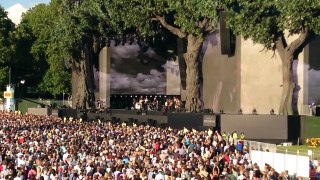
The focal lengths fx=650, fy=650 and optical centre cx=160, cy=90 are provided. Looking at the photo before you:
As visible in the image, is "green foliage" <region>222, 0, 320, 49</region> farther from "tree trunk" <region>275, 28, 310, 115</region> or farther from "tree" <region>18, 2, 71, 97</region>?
"tree" <region>18, 2, 71, 97</region>

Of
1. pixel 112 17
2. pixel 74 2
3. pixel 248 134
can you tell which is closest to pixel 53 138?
pixel 248 134

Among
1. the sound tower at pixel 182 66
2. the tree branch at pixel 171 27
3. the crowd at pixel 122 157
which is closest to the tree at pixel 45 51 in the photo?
the sound tower at pixel 182 66

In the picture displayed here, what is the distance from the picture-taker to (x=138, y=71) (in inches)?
2744

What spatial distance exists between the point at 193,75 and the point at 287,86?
10.6 m

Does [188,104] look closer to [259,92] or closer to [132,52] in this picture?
[259,92]

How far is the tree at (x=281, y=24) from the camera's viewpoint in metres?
43.0

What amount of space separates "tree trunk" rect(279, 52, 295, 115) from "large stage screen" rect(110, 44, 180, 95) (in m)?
22.7

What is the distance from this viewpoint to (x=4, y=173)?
69.1ft

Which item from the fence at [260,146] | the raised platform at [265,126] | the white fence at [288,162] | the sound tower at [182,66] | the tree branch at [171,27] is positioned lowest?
the white fence at [288,162]

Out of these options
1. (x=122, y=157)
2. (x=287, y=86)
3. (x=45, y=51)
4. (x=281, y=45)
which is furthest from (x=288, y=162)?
(x=45, y=51)

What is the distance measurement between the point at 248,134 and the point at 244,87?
7909mm

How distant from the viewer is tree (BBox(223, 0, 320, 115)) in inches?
1692

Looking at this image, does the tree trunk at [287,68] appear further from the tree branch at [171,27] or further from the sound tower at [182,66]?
the sound tower at [182,66]

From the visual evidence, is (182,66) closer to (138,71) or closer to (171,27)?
(138,71)
